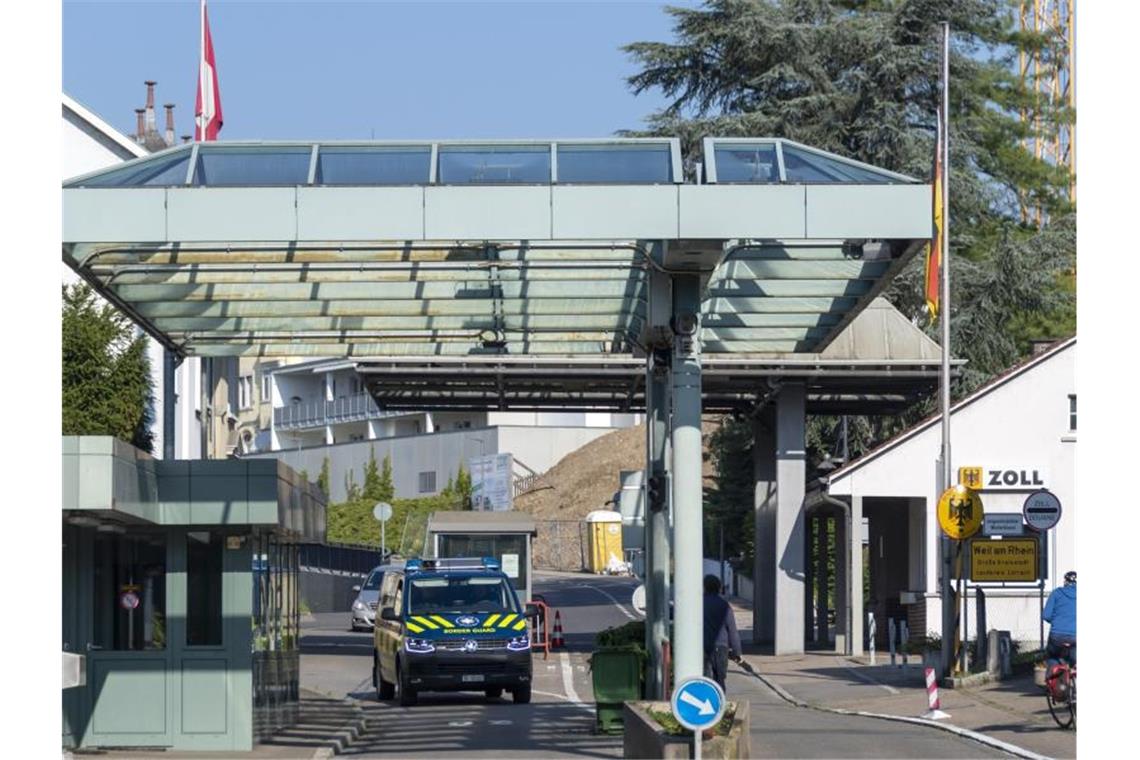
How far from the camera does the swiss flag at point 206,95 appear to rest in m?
30.3

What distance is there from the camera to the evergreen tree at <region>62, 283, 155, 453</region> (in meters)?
34.7

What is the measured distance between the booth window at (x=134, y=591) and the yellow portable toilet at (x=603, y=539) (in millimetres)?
66767

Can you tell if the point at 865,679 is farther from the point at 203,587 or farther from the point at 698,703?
the point at 698,703

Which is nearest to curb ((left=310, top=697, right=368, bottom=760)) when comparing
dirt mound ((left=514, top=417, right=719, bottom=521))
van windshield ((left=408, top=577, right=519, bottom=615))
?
van windshield ((left=408, top=577, right=519, bottom=615))

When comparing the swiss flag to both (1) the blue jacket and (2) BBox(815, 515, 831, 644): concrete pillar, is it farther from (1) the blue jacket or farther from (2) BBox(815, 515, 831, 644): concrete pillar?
(2) BBox(815, 515, 831, 644): concrete pillar

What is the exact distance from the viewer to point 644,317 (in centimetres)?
2369

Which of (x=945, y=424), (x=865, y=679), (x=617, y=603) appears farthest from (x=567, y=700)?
(x=617, y=603)

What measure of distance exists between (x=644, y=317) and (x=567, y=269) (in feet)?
10.3

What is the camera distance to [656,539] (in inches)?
922

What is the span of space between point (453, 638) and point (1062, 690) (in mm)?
9982

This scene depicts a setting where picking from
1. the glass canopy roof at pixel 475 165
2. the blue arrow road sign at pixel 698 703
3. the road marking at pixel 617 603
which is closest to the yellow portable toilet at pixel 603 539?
the road marking at pixel 617 603

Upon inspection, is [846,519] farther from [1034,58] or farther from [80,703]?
[1034,58]

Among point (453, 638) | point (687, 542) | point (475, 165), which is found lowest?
point (453, 638)
